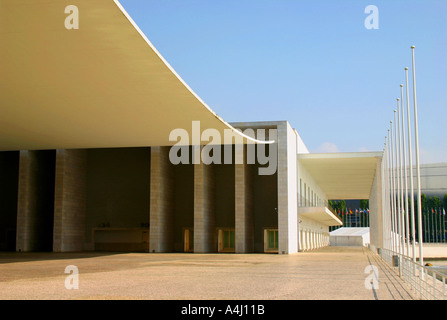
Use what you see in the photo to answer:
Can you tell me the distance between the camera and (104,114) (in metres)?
20.8

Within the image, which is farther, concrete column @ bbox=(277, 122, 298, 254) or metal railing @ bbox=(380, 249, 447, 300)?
concrete column @ bbox=(277, 122, 298, 254)

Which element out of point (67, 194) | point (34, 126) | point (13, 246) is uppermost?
point (34, 126)

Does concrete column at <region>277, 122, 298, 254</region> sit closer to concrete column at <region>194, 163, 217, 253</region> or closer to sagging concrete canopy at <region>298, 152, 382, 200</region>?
concrete column at <region>194, 163, 217, 253</region>

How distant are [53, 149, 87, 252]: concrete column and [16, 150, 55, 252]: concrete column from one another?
1.57 metres

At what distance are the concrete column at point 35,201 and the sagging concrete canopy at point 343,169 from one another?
625 inches

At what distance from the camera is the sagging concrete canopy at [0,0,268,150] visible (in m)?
11.4

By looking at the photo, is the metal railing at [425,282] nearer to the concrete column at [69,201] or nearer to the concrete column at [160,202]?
the concrete column at [160,202]

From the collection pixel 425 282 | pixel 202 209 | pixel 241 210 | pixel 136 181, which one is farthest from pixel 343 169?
pixel 425 282

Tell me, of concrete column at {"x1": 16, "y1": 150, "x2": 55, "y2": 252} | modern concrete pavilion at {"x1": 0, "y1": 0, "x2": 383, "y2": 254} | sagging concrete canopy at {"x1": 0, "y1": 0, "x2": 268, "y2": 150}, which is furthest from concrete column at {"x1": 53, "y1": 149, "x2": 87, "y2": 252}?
sagging concrete canopy at {"x1": 0, "y1": 0, "x2": 268, "y2": 150}

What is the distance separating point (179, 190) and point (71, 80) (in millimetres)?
16737

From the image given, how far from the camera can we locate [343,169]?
40.1 m
